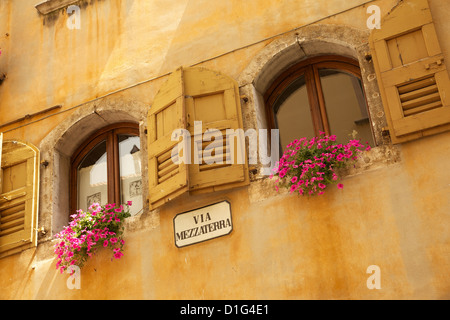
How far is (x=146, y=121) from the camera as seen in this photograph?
7.38 metres

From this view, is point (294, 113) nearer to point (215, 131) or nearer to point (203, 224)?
point (215, 131)

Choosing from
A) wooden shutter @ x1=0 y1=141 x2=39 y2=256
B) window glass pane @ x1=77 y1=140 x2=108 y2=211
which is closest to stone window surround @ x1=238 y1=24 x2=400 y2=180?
window glass pane @ x1=77 y1=140 x2=108 y2=211

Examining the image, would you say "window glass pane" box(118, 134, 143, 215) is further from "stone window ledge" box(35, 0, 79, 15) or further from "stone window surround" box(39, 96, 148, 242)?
"stone window ledge" box(35, 0, 79, 15)

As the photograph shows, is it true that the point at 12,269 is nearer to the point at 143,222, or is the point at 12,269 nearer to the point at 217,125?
the point at 143,222

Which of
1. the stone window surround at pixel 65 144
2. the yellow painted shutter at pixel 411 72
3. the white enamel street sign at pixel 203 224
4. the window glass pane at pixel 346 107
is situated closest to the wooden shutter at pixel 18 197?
the stone window surround at pixel 65 144

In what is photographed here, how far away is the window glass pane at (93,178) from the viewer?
25.2 ft

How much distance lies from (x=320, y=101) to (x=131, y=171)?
7.24ft

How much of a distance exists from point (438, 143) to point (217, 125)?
6.71ft

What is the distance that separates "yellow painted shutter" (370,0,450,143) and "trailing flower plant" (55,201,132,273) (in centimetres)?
280

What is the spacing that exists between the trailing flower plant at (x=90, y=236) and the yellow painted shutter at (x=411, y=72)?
2.80 meters

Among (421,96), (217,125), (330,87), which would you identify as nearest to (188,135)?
(217,125)

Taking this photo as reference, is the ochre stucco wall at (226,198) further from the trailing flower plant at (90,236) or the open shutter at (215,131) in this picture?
the open shutter at (215,131)

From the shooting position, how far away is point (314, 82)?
7.05m

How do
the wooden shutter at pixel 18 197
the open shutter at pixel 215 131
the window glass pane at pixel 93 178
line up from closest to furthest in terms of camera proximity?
the open shutter at pixel 215 131, the wooden shutter at pixel 18 197, the window glass pane at pixel 93 178
